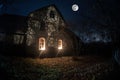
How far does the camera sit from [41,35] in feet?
82.8

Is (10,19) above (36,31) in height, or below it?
above

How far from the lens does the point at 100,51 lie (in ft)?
117

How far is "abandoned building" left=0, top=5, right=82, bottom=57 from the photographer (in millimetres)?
22812

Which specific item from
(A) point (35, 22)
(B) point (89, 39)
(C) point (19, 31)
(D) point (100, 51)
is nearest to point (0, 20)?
(C) point (19, 31)

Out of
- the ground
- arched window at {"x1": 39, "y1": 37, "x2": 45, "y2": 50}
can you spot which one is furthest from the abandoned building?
the ground

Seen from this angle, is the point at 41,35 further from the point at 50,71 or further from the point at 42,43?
the point at 50,71

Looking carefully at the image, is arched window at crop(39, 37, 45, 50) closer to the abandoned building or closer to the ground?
the abandoned building

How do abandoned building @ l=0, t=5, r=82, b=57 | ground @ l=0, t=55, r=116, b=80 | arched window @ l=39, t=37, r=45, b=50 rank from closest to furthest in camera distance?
1. ground @ l=0, t=55, r=116, b=80
2. abandoned building @ l=0, t=5, r=82, b=57
3. arched window @ l=39, t=37, r=45, b=50

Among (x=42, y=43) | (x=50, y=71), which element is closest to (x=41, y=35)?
A: (x=42, y=43)

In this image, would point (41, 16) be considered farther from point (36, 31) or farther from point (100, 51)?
point (100, 51)

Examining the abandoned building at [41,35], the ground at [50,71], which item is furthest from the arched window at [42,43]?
the ground at [50,71]

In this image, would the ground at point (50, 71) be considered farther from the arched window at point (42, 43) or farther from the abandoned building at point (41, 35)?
the arched window at point (42, 43)

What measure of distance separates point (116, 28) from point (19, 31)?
1587cm

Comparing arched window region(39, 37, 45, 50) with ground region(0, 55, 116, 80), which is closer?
ground region(0, 55, 116, 80)
